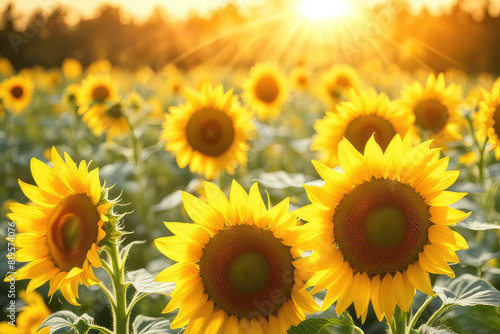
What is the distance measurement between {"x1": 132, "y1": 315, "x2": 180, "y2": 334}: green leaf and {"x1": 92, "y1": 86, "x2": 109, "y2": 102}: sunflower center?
3670mm

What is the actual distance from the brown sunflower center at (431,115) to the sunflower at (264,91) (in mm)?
2663

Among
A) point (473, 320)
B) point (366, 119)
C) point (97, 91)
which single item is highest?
point (97, 91)

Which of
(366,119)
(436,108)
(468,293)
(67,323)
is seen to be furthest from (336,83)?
(67,323)

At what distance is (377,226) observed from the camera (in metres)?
1.46

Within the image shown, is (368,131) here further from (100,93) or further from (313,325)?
(100,93)

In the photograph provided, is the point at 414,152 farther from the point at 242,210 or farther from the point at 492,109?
the point at 492,109

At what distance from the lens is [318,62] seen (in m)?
11.0

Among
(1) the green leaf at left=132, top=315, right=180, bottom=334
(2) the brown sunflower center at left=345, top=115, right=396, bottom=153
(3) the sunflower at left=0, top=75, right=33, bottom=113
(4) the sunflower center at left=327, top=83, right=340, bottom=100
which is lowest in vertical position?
(4) the sunflower center at left=327, top=83, right=340, bottom=100

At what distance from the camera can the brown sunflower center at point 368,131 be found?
261 cm

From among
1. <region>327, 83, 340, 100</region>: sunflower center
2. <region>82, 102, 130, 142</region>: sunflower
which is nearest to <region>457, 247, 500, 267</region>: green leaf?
<region>82, 102, 130, 142</region>: sunflower

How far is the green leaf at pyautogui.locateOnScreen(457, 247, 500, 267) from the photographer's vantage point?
1.98 meters

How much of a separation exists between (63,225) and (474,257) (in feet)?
6.10

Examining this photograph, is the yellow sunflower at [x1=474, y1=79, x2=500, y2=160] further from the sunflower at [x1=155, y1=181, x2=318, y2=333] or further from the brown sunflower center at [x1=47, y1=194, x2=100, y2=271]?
the brown sunflower center at [x1=47, y1=194, x2=100, y2=271]

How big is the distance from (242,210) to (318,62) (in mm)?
10100
